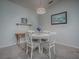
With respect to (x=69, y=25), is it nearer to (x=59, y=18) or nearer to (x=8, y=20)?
(x=59, y=18)

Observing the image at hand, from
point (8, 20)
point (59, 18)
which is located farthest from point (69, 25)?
point (8, 20)

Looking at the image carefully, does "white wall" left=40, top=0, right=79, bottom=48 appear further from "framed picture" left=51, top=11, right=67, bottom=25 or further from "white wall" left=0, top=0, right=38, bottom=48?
"white wall" left=0, top=0, right=38, bottom=48

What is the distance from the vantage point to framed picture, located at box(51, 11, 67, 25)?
395cm

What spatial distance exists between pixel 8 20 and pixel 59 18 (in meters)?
3.16

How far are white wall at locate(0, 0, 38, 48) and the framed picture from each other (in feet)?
7.26

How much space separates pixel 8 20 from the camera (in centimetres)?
387

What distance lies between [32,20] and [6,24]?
82.2 inches

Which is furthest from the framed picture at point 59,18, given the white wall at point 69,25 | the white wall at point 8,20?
the white wall at point 8,20

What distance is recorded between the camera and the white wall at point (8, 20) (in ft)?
11.8

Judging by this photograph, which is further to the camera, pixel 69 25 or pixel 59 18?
pixel 59 18

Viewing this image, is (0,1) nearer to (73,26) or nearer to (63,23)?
(63,23)

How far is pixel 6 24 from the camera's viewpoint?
3.78m

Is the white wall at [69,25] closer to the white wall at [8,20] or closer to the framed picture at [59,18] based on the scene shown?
the framed picture at [59,18]

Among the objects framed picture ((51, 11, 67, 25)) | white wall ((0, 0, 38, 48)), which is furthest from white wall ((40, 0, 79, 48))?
white wall ((0, 0, 38, 48))
